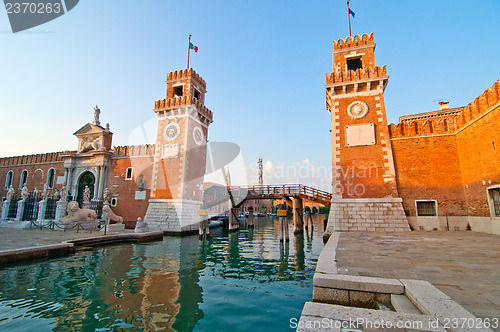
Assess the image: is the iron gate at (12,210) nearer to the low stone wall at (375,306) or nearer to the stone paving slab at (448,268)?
the stone paving slab at (448,268)

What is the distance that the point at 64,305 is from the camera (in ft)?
17.5

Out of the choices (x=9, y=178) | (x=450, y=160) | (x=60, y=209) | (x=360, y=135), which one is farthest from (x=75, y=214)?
(x=450, y=160)

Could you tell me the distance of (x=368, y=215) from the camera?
1488 cm

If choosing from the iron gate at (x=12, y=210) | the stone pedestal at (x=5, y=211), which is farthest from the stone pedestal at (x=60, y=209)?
the iron gate at (x=12, y=210)

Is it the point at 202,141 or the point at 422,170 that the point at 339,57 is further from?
the point at 202,141

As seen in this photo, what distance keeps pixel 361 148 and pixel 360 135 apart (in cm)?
88

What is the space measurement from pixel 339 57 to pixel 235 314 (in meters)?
18.5

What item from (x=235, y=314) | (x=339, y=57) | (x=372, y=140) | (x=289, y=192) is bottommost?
(x=235, y=314)

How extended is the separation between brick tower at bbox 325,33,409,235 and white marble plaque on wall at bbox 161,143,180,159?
13.6m

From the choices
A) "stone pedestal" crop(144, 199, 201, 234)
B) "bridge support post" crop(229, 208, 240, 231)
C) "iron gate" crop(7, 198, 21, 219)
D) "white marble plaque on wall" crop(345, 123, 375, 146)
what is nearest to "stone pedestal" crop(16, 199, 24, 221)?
"iron gate" crop(7, 198, 21, 219)

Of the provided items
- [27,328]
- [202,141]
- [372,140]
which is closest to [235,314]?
[27,328]

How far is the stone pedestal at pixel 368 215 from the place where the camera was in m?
14.4

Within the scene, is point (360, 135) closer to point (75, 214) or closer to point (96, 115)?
point (75, 214)

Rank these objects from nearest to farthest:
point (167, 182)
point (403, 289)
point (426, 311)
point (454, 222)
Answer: point (426, 311)
point (403, 289)
point (454, 222)
point (167, 182)
